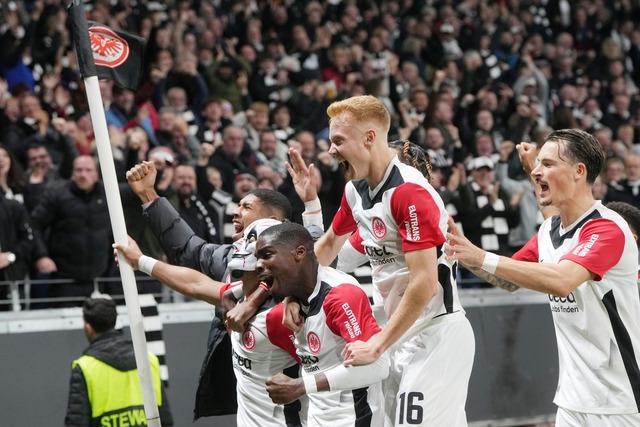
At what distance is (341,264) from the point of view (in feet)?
21.9

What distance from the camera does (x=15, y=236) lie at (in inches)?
379

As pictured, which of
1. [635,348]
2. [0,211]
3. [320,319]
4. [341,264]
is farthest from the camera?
[0,211]

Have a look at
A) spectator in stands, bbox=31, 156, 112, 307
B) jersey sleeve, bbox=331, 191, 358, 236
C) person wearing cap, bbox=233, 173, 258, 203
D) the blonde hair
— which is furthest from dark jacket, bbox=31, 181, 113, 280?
the blonde hair

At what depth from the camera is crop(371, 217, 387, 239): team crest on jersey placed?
5.67m

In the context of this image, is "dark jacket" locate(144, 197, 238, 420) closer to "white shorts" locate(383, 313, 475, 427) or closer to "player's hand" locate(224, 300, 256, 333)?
"player's hand" locate(224, 300, 256, 333)

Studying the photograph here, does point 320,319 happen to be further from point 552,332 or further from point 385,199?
point 552,332

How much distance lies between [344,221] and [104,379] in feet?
7.41

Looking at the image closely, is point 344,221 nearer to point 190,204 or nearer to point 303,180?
point 303,180

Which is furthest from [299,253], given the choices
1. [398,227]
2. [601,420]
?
[601,420]

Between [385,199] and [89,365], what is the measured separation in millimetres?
2794

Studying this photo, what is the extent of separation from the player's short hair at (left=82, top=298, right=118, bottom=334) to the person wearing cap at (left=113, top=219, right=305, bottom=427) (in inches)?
49.1

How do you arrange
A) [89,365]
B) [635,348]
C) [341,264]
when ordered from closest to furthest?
1. [635,348]
2. [341,264]
3. [89,365]

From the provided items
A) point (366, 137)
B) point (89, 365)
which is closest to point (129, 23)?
point (89, 365)

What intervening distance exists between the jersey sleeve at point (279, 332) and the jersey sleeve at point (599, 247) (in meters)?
1.54
